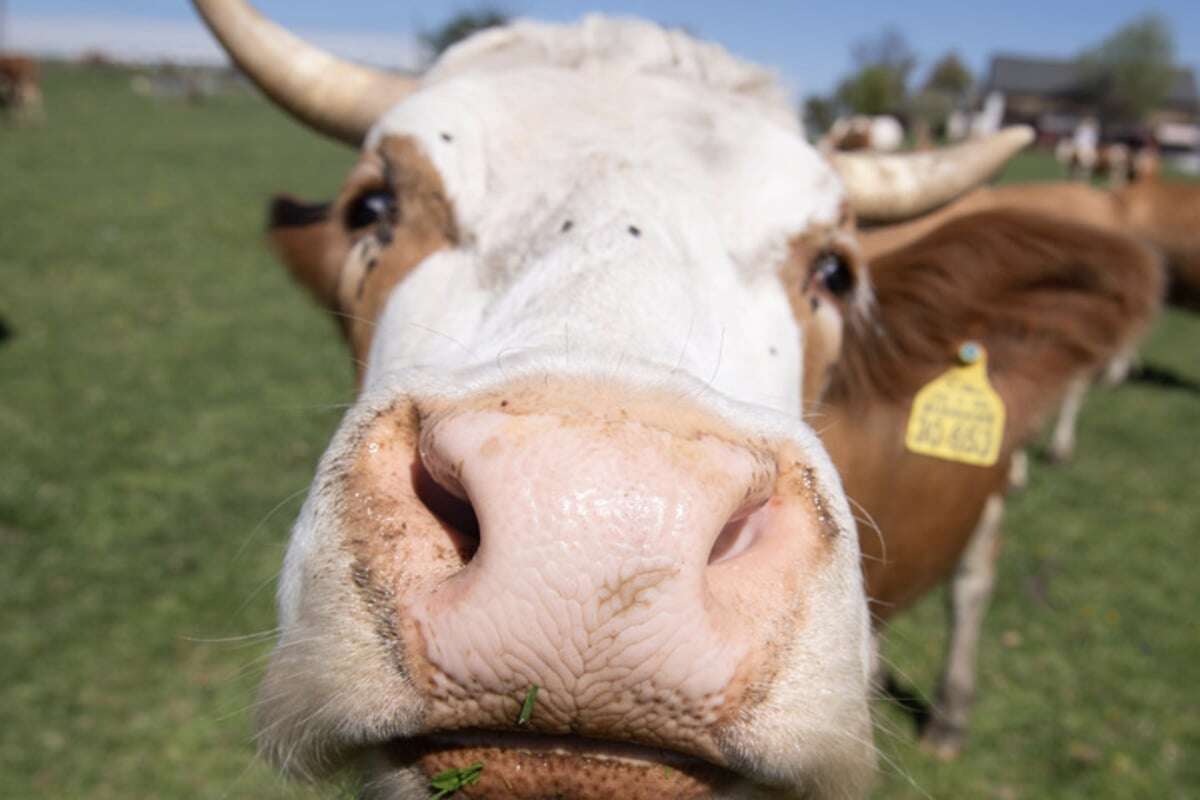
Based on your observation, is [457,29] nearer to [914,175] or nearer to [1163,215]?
[914,175]

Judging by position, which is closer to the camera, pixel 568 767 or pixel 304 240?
pixel 568 767

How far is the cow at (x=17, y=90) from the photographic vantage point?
31.6 m

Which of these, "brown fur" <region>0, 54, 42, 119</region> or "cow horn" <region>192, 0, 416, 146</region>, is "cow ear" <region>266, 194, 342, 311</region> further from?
"brown fur" <region>0, 54, 42, 119</region>

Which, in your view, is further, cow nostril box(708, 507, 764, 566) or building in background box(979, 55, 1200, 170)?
building in background box(979, 55, 1200, 170)

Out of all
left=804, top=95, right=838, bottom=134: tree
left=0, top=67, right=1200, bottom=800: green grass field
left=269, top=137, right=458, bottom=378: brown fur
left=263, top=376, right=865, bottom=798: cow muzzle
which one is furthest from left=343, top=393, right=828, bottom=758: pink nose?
left=804, top=95, right=838, bottom=134: tree

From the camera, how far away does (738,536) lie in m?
1.25

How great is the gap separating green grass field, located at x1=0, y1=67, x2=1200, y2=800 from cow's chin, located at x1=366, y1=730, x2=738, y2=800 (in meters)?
0.45

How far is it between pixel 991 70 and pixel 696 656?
3487 inches

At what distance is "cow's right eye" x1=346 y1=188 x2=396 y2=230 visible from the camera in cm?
221

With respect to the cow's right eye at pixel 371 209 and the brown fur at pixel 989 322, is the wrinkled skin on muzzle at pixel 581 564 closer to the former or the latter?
the cow's right eye at pixel 371 209

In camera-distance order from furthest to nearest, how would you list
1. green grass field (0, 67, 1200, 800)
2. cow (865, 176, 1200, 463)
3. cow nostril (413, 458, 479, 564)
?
cow (865, 176, 1200, 463) < green grass field (0, 67, 1200, 800) < cow nostril (413, 458, 479, 564)

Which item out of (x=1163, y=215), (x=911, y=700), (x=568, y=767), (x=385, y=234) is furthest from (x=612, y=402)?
(x=1163, y=215)

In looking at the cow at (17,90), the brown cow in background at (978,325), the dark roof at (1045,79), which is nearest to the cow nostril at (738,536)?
the brown cow in background at (978,325)

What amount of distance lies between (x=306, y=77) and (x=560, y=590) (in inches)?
89.5
